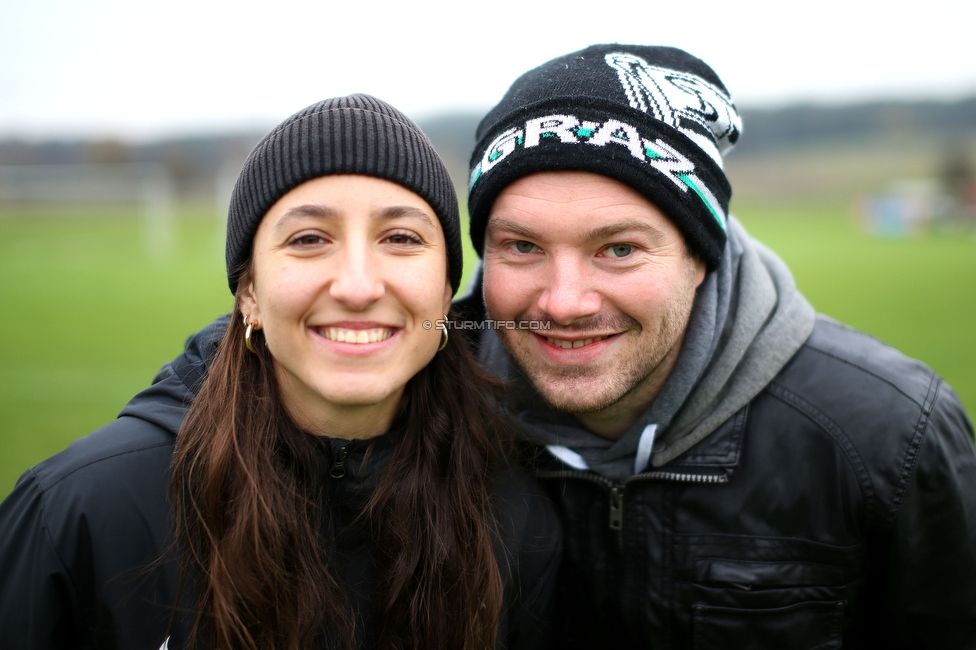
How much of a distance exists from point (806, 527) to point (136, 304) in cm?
1380

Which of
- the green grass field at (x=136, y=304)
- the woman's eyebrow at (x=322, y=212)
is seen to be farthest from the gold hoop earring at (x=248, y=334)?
the green grass field at (x=136, y=304)

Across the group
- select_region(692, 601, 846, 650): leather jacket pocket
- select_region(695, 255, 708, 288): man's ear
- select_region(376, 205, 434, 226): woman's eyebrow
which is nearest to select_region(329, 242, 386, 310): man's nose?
select_region(376, 205, 434, 226): woman's eyebrow

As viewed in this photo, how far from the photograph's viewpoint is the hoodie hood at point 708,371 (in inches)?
93.7

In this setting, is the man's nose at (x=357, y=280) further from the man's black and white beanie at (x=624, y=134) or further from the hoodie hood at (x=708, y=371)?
the hoodie hood at (x=708, y=371)

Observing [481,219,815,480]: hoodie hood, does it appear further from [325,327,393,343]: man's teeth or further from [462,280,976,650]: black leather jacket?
[325,327,393,343]: man's teeth

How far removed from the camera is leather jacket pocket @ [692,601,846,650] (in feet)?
7.45

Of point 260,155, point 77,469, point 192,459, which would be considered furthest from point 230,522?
point 260,155

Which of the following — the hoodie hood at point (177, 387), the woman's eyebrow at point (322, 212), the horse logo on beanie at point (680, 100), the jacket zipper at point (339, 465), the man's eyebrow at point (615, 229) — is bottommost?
the jacket zipper at point (339, 465)

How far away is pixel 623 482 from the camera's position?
2361 mm

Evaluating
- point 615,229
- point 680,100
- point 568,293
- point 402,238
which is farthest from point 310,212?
point 680,100

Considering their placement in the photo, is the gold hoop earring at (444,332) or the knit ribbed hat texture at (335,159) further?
the gold hoop earring at (444,332)

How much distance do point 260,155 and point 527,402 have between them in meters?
1.24

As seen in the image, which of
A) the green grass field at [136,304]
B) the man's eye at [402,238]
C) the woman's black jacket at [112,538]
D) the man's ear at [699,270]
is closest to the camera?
the woman's black jacket at [112,538]

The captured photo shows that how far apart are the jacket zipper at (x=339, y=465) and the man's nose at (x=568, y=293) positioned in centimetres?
75
